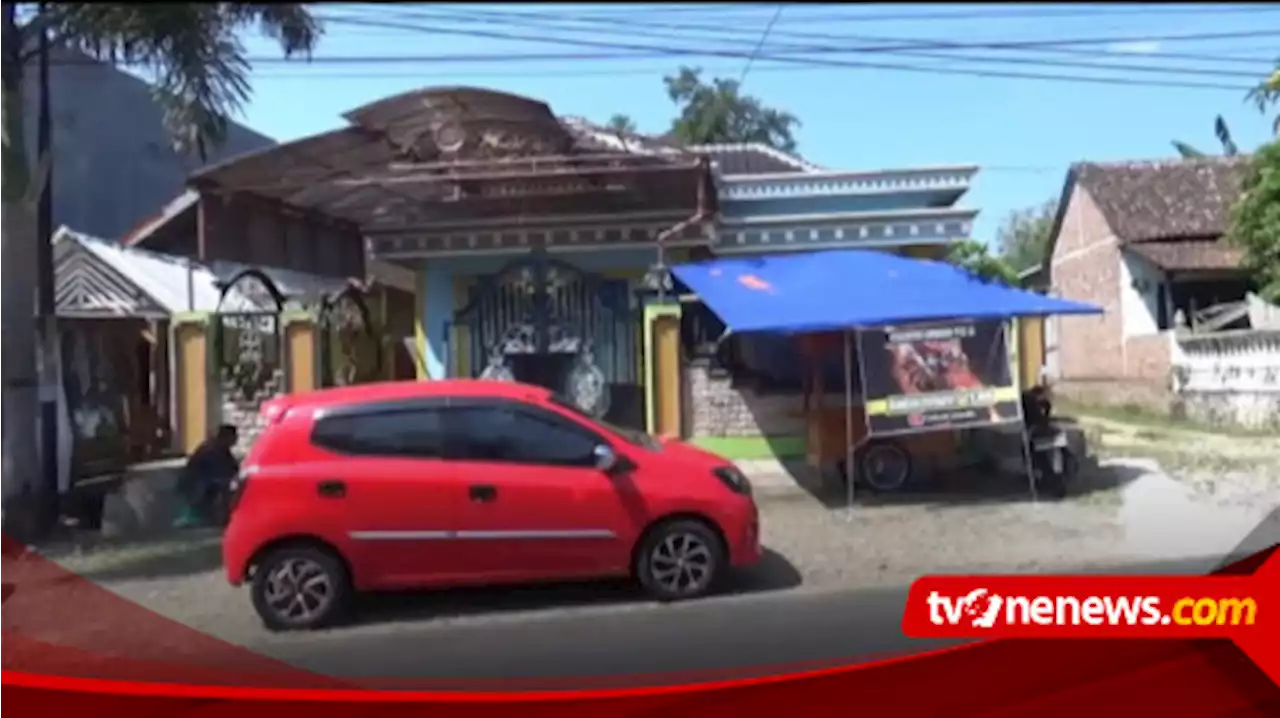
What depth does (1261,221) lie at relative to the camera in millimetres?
3123

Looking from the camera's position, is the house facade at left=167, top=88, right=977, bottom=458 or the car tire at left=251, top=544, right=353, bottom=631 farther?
the house facade at left=167, top=88, right=977, bottom=458

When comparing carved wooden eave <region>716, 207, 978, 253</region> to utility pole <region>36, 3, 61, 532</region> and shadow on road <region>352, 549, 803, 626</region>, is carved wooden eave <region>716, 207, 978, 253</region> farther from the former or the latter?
utility pole <region>36, 3, 61, 532</region>

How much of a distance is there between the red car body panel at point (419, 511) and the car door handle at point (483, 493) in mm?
18

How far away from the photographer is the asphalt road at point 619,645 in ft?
9.45

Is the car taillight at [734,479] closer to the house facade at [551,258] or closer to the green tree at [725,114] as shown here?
the house facade at [551,258]

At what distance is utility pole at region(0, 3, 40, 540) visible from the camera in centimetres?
300

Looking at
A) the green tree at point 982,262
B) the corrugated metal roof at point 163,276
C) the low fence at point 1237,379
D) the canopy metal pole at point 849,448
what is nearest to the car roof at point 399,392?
the corrugated metal roof at point 163,276

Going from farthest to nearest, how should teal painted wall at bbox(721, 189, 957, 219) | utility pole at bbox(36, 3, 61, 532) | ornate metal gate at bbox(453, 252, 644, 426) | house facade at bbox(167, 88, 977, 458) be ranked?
teal painted wall at bbox(721, 189, 957, 219), ornate metal gate at bbox(453, 252, 644, 426), house facade at bbox(167, 88, 977, 458), utility pole at bbox(36, 3, 61, 532)

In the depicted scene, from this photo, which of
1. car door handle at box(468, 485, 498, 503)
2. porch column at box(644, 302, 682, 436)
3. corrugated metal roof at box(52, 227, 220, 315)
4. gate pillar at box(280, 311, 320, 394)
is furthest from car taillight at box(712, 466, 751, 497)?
corrugated metal roof at box(52, 227, 220, 315)

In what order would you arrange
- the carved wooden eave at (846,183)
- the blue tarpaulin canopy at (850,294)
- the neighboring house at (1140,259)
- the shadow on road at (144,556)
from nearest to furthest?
the shadow on road at (144,556) → the neighboring house at (1140,259) → the carved wooden eave at (846,183) → the blue tarpaulin canopy at (850,294)

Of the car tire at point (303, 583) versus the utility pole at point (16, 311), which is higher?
the utility pole at point (16, 311)

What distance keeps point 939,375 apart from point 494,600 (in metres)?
1.82

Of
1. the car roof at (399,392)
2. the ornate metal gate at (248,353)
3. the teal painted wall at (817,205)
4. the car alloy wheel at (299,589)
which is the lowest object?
the car alloy wheel at (299,589)

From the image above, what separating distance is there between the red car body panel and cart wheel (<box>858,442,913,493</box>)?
850 millimetres
